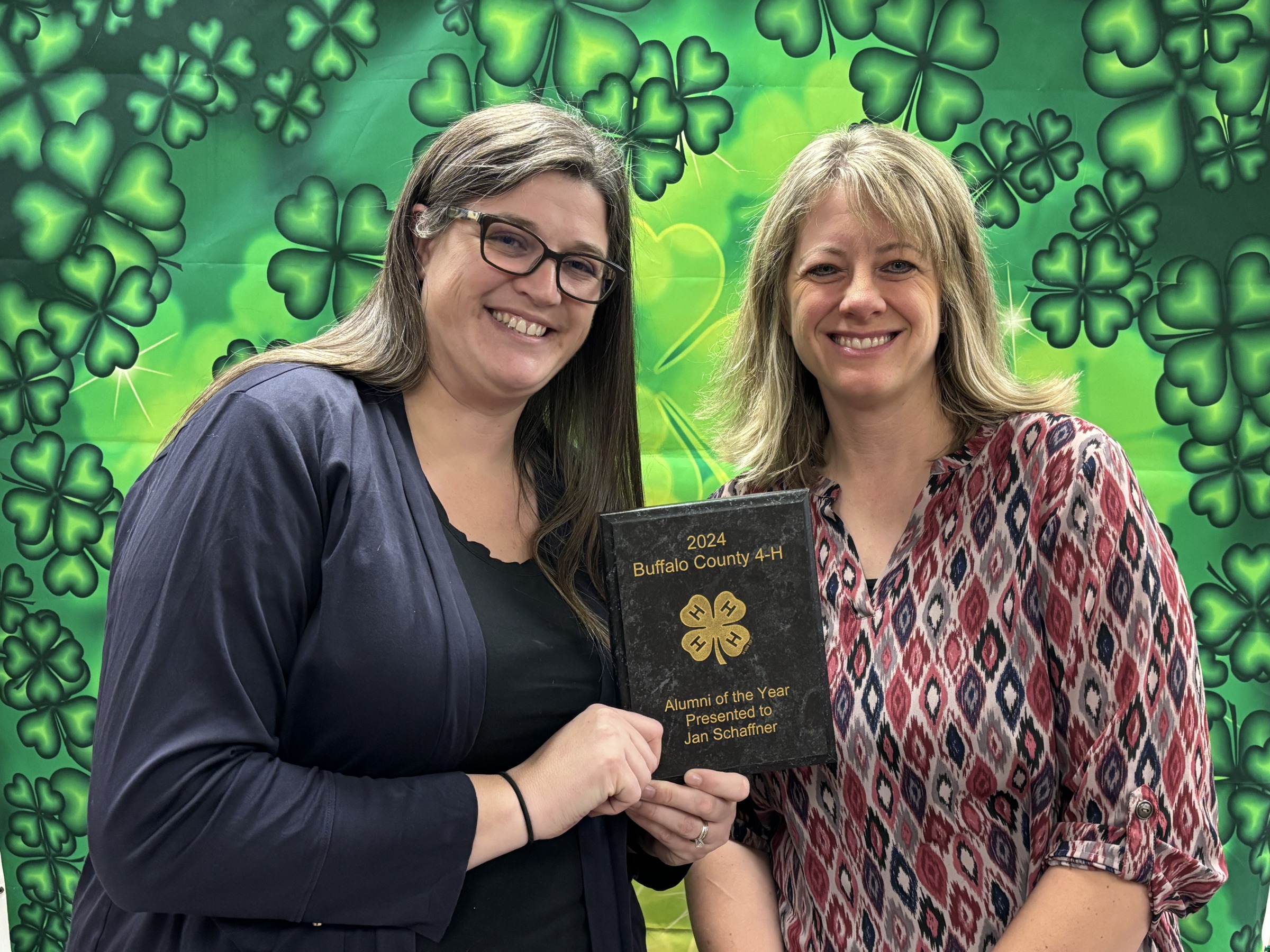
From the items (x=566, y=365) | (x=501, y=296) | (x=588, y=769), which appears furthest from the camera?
(x=566, y=365)

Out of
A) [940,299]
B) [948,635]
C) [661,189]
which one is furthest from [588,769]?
[661,189]

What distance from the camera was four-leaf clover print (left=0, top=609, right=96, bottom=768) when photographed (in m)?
2.28

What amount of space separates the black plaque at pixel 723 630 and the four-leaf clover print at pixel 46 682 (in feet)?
5.05

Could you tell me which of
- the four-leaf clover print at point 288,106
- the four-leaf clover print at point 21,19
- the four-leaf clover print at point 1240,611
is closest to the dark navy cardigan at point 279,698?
the four-leaf clover print at point 288,106

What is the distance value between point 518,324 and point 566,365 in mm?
254

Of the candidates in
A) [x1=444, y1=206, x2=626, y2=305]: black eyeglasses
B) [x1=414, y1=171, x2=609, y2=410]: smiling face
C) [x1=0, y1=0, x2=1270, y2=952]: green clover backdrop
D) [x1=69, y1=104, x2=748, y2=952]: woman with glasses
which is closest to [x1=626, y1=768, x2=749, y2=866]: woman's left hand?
[x1=69, y1=104, x2=748, y2=952]: woman with glasses

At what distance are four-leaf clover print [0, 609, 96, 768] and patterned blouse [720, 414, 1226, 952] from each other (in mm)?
1666

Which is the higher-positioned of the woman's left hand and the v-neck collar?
the v-neck collar

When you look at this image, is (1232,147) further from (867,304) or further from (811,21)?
(867,304)

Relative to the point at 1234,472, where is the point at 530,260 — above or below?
above

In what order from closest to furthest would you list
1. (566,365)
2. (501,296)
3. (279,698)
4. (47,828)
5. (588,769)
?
(279,698), (588,769), (501,296), (566,365), (47,828)

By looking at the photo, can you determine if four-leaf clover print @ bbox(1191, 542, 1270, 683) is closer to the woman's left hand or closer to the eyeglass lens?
the woman's left hand

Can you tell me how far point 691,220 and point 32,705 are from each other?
1849mm

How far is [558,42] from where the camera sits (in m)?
2.22
